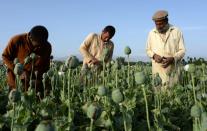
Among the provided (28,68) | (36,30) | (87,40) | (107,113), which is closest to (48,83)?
(28,68)

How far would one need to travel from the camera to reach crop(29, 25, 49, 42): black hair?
5844 millimetres

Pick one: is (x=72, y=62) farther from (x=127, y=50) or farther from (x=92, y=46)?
(x=92, y=46)

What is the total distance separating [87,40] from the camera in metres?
7.68

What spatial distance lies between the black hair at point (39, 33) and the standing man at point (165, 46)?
194cm

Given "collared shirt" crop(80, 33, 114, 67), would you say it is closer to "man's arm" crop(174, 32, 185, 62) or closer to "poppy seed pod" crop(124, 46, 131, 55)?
"man's arm" crop(174, 32, 185, 62)

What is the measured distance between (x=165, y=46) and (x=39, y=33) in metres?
2.30

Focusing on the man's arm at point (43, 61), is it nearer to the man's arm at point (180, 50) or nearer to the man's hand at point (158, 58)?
the man's hand at point (158, 58)

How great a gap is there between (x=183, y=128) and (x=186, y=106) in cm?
78

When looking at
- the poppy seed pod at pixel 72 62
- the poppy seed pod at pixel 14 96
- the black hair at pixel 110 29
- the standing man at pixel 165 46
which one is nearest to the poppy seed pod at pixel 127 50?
the poppy seed pod at pixel 72 62

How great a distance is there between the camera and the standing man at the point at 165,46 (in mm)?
7094

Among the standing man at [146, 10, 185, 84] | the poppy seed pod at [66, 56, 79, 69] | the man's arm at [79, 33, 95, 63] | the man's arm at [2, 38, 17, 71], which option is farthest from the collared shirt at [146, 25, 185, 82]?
the poppy seed pod at [66, 56, 79, 69]

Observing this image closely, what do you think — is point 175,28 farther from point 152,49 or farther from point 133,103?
point 133,103

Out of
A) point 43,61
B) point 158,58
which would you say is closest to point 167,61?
point 158,58

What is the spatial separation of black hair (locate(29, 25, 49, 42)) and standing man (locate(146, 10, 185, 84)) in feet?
6.36
